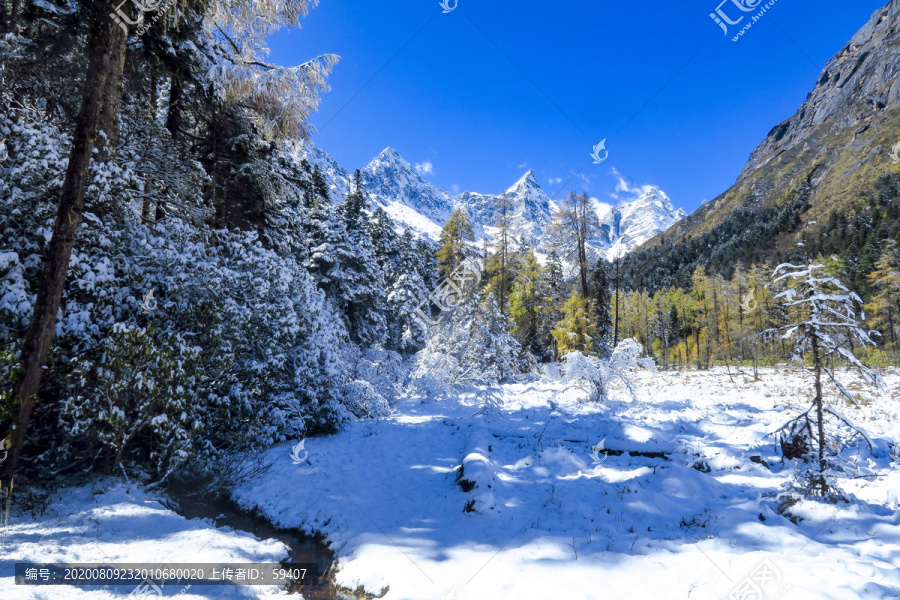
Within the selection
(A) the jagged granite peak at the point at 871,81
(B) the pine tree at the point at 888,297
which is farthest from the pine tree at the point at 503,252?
(A) the jagged granite peak at the point at 871,81

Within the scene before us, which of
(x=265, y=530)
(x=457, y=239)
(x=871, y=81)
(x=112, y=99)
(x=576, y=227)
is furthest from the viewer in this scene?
(x=871, y=81)

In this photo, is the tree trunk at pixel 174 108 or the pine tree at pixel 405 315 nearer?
the tree trunk at pixel 174 108

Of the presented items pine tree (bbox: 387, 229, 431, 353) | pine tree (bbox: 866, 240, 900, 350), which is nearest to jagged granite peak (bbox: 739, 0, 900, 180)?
pine tree (bbox: 866, 240, 900, 350)

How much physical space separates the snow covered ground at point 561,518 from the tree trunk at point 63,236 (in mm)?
1523

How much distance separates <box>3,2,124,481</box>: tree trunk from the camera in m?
5.25

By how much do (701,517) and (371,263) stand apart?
18248mm

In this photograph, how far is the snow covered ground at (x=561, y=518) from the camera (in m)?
4.47

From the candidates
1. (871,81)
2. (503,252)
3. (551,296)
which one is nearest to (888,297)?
(551,296)

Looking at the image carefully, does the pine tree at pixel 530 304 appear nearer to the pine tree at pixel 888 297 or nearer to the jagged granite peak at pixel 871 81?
the pine tree at pixel 888 297

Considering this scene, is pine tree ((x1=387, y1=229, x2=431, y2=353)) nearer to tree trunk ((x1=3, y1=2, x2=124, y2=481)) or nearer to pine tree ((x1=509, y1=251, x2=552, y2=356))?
pine tree ((x1=509, y1=251, x2=552, y2=356))

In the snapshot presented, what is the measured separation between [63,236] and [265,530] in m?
5.84

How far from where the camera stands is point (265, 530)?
22.6ft

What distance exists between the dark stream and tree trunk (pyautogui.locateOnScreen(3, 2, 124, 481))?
2.65m

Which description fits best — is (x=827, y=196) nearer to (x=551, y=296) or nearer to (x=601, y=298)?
(x=601, y=298)
